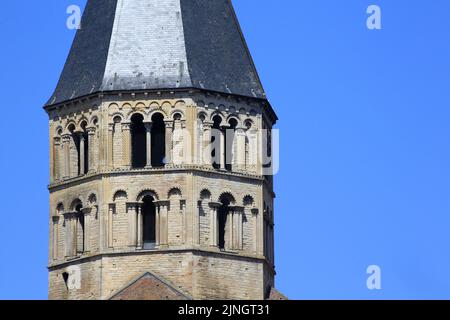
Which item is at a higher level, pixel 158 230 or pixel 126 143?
pixel 126 143

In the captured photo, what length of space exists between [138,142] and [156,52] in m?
3.37

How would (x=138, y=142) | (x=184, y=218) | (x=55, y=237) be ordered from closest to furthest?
(x=184, y=218)
(x=138, y=142)
(x=55, y=237)

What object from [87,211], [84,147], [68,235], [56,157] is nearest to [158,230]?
[87,211]

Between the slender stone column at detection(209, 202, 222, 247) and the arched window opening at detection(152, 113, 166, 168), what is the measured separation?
96.5 inches

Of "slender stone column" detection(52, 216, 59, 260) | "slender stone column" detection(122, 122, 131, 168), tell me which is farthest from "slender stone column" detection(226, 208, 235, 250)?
"slender stone column" detection(52, 216, 59, 260)

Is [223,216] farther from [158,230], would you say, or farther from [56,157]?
[56,157]

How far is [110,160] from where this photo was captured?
9212 centimetres

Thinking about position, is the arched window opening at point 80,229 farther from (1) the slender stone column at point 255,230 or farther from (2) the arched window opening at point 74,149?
(1) the slender stone column at point 255,230

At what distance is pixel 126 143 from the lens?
302 ft

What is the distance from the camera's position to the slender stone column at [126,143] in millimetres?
92062

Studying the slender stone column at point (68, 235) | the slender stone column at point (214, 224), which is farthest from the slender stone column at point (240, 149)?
the slender stone column at point (68, 235)
